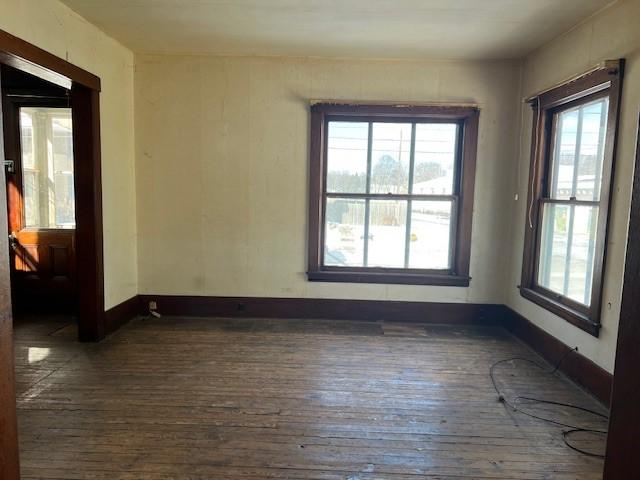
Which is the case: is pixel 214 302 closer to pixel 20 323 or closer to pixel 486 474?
pixel 20 323

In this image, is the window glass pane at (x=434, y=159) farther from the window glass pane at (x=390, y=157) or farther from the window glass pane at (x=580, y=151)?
the window glass pane at (x=580, y=151)

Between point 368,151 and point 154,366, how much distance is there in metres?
2.85

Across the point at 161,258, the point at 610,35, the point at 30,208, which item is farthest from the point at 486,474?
the point at 30,208

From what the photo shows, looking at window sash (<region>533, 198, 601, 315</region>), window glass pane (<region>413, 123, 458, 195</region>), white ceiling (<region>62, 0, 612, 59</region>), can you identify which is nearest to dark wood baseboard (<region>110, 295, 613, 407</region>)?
window sash (<region>533, 198, 601, 315</region>)

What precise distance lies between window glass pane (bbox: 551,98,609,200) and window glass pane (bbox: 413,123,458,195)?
0.98 m

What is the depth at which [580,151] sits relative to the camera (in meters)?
3.21

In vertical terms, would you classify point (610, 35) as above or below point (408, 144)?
above

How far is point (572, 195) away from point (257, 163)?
9.50 ft

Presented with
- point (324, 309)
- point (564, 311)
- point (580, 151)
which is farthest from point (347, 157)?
point (564, 311)

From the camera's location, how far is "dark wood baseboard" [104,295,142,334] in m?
3.84

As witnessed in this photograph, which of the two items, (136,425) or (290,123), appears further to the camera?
(290,123)

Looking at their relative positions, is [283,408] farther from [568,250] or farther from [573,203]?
[573,203]

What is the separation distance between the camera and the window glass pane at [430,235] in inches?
170

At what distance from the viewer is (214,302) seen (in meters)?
4.42
